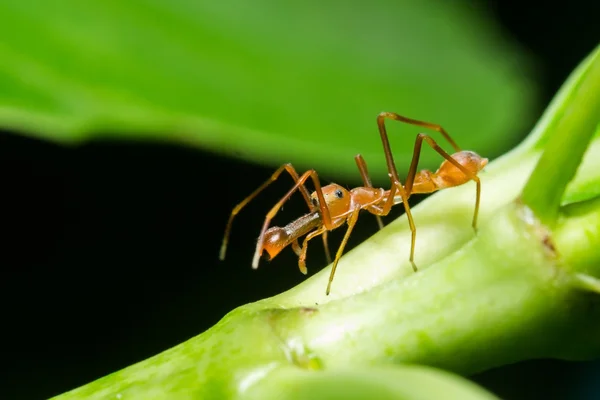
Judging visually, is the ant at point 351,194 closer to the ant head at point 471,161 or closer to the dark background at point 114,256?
the ant head at point 471,161

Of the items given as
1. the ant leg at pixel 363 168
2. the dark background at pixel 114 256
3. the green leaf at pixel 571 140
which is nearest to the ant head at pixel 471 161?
the ant leg at pixel 363 168

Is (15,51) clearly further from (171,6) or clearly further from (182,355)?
(182,355)

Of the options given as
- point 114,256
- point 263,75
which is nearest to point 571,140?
point 263,75

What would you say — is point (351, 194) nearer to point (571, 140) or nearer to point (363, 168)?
point (363, 168)

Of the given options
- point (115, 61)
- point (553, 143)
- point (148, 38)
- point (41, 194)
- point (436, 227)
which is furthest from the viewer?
point (41, 194)

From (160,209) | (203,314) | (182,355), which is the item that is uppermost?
(182,355)

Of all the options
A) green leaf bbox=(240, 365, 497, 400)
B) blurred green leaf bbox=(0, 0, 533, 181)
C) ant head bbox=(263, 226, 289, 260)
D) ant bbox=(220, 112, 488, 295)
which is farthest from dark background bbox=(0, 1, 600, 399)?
green leaf bbox=(240, 365, 497, 400)

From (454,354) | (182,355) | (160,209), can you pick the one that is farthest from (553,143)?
(160,209)
